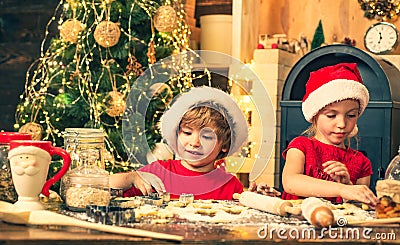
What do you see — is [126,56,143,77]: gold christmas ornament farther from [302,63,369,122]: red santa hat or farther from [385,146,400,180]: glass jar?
[385,146,400,180]: glass jar

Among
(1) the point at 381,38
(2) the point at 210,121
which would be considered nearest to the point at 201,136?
(2) the point at 210,121

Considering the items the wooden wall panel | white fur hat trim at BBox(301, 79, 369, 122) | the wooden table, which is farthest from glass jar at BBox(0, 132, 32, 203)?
the wooden wall panel

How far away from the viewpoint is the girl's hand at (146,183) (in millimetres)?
2148

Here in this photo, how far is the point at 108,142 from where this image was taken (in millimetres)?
4516

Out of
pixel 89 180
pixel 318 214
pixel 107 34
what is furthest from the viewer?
pixel 107 34

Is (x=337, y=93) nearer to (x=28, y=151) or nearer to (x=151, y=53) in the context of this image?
(x=28, y=151)

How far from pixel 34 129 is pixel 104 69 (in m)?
0.56

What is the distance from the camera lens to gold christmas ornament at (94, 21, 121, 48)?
4.41 meters

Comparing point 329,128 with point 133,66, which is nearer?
point 329,128

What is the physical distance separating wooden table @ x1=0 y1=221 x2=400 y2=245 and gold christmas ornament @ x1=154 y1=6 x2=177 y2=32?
308 cm

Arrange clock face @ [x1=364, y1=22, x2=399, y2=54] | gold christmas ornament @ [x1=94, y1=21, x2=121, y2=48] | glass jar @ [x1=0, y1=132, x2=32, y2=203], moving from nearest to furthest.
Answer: glass jar @ [x1=0, y1=132, x2=32, y2=203]
gold christmas ornament @ [x1=94, y1=21, x2=121, y2=48]
clock face @ [x1=364, y1=22, x2=399, y2=54]

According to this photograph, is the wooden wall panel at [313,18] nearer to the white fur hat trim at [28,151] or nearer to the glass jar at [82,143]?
the glass jar at [82,143]

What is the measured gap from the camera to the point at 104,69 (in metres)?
4.57

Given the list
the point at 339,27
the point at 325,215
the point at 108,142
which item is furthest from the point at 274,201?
the point at 339,27
